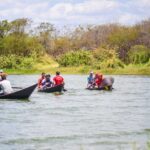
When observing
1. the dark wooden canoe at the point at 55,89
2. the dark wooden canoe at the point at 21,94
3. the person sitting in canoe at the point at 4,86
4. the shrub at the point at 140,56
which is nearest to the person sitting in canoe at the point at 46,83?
the dark wooden canoe at the point at 55,89

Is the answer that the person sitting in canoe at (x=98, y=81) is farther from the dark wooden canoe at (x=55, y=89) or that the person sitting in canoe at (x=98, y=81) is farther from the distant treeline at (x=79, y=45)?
the distant treeline at (x=79, y=45)

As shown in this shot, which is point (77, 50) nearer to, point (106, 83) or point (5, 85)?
point (106, 83)

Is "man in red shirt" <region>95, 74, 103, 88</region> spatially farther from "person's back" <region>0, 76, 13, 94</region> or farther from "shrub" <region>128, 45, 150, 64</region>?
"shrub" <region>128, 45, 150, 64</region>

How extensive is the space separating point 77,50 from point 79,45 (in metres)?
8.47

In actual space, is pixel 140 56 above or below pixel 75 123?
above

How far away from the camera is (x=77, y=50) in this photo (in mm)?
90438

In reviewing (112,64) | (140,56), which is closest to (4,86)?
(112,64)

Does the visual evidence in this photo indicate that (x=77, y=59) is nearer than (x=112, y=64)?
No

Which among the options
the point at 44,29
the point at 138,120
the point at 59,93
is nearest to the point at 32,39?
the point at 44,29

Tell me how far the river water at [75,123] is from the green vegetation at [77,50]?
35.9m

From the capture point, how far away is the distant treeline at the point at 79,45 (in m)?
73.4

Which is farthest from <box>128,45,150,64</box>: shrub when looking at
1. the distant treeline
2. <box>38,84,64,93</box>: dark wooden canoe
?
<box>38,84,64,93</box>: dark wooden canoe

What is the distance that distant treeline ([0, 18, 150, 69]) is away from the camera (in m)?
73.4

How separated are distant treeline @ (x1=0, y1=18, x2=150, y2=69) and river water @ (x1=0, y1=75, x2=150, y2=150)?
1540 inches
